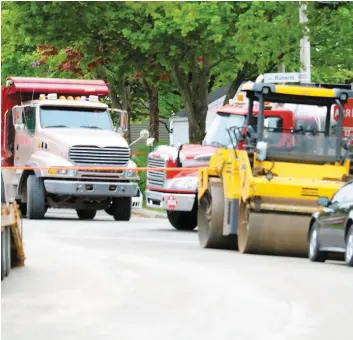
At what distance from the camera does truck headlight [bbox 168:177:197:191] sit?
3047cm

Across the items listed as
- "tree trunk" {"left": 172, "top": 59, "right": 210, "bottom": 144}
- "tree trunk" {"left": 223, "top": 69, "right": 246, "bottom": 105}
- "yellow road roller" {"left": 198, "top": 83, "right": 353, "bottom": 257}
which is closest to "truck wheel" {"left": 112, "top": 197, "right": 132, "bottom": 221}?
"yellow road roller" {"left": 198, "top": 83, "right": 353, "bottom": 257}

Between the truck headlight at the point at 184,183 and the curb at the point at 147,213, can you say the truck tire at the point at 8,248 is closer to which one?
the truck headlight at the point at 184,183

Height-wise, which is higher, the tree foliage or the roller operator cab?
the tree foliage

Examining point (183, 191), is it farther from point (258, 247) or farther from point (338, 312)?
point (338, 312)

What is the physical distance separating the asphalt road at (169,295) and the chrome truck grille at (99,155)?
7.89 meters

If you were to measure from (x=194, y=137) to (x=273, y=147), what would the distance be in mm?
23778

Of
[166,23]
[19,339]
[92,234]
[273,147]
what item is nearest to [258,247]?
[273,147]

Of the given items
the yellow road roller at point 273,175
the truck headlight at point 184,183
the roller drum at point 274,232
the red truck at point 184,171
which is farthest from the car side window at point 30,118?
the roller drum at point 274,232

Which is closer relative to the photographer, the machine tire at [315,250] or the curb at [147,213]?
the machine tire at [315,250]

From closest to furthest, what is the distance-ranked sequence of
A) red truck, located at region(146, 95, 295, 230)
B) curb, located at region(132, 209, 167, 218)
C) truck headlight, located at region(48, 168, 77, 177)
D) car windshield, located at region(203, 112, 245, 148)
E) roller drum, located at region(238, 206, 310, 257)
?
1. roller drum, located at region(238, 206, 310, 257)
2. car windshield, located at region(203, 112, 245, 148)
3. red truck, located at region(146, 95, 295, 230)
4. truck headlight, located at region(48, 168, 77, 177)
5. curb, located at region(132, 209, 167, 218)

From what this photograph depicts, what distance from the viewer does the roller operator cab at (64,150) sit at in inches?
1320

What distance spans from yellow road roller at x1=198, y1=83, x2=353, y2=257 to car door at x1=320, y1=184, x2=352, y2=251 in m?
1.30

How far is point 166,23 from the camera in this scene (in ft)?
144

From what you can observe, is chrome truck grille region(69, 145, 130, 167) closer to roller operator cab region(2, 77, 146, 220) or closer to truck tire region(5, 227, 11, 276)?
roller operator cab region(2, 77, 146, 220)
